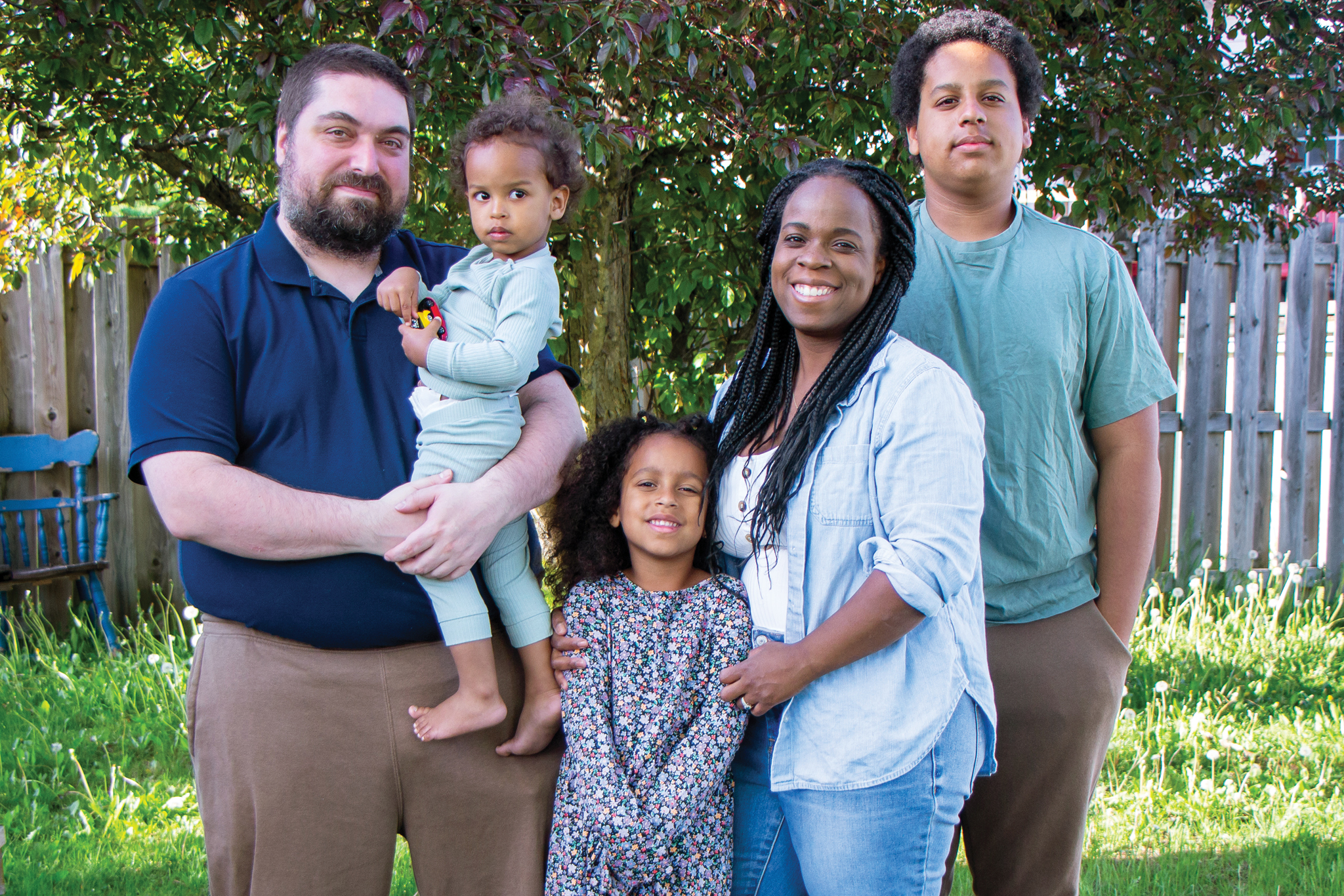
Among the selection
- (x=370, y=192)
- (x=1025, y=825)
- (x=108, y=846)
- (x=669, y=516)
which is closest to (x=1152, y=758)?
(x=1025, y=825)

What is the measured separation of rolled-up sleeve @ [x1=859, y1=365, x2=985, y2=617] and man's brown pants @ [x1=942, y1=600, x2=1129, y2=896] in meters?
0.53

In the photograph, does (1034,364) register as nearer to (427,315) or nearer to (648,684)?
(648,684)

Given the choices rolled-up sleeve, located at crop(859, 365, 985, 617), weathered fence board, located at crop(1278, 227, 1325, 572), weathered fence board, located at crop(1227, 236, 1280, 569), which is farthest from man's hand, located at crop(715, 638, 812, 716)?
weathered fence board, located at crop(1278, 227, 1325, 572)

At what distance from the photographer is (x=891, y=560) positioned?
189 cm

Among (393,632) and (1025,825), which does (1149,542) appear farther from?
(393,632)

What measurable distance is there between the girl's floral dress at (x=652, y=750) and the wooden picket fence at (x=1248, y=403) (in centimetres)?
498

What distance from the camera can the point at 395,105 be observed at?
231 cm

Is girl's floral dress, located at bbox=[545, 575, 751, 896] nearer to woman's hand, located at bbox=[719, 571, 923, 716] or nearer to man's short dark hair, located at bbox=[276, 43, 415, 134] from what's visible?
woman's hand, located at bbox=[719, 571, 923, 716]

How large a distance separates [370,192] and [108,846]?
2505 millimetres

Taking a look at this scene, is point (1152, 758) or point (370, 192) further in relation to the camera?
point (1152, 758)

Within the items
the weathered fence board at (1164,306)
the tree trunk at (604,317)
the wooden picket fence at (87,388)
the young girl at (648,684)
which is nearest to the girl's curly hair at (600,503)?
the young girl at (648,684)

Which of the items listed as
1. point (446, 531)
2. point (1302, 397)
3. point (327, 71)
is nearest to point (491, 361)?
point (446, 531)

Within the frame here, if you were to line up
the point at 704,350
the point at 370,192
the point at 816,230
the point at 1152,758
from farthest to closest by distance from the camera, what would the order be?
the point at 704,350
the point at 1152,758
the point at 370,192
the point at 816,230

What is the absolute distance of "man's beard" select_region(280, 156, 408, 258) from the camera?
2238 mm
